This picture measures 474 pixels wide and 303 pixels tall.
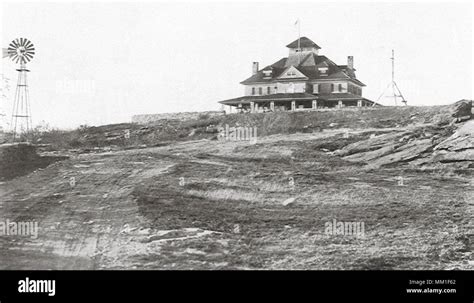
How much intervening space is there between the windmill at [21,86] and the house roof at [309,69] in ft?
53.2

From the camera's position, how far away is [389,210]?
1719 centimetres

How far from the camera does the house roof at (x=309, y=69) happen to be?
34.6 metres

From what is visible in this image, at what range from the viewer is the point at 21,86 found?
66.0ft

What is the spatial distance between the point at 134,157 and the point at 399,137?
37.8 feet

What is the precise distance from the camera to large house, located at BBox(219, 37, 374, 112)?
109ft

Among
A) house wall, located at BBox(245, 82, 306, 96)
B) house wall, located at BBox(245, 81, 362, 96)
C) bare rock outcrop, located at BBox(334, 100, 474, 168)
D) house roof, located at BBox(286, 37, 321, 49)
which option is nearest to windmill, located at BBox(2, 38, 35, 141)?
bare rock outcrop, located at BBox(334, 100, 474, 168)

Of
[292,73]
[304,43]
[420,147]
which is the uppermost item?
[304,43]

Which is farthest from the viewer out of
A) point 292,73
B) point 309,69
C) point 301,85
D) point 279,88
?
point 309,69

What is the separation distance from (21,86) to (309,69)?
20.6 meters

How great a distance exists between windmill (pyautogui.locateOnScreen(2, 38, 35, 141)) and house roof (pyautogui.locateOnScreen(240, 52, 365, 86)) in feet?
53.2

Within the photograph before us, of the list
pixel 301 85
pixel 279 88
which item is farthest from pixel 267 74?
pixel 301 85

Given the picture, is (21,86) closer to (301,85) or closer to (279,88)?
(279,88)
